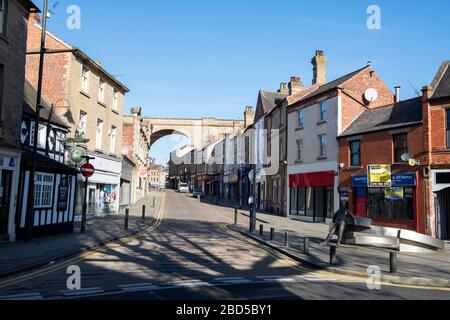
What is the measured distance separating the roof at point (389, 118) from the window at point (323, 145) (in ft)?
6.87

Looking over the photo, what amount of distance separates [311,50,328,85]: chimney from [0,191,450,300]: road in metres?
26.8

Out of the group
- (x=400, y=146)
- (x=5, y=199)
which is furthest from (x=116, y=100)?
(x=400, y=146)

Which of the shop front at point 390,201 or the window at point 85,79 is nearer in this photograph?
the shop front at point 390,201

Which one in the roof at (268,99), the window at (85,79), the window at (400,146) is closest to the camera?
the window at (400,146)

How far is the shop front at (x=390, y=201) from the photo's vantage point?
21.9 metres

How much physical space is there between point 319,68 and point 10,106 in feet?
95.5

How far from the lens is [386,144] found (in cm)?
2408

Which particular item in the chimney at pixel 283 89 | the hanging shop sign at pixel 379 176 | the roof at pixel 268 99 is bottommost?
the hanging shop sign at pixel 379 176

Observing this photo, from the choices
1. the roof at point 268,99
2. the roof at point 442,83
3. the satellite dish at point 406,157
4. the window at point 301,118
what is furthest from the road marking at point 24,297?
the roof at point 268,99

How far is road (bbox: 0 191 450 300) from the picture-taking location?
25.8 ft

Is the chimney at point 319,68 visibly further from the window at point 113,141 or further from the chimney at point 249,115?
the chimney at point 249,115

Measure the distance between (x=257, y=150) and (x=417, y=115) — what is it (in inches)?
966

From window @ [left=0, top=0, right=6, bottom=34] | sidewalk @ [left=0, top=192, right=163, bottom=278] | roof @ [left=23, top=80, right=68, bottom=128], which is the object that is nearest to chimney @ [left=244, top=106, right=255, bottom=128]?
roof @ [left=23, top=80, right=68, bottom=128]

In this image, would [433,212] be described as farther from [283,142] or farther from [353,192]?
[283,142]
